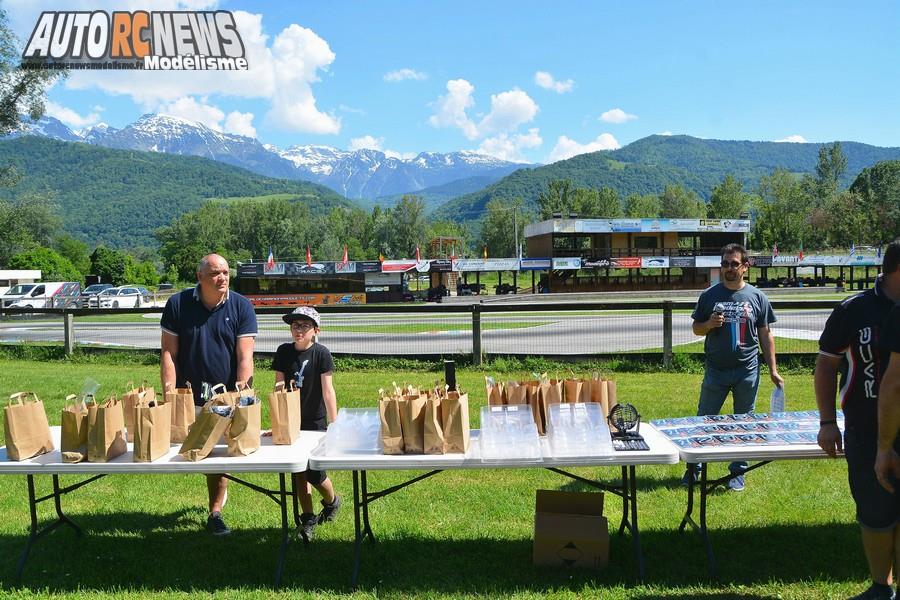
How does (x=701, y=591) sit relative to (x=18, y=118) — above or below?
below

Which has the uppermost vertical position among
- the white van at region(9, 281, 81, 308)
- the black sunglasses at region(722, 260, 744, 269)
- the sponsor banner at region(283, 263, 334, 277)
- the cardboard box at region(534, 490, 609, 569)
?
the sponsor banner at region(283, 263, 334, 277)

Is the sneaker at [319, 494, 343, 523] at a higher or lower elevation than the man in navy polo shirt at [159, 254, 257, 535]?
lower

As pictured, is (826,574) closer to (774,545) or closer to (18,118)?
(774,545)

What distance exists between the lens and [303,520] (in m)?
4.72

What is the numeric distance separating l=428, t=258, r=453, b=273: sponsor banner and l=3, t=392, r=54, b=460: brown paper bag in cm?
4926

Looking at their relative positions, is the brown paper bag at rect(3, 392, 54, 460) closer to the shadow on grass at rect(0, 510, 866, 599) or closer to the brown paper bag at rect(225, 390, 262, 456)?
the shadow on grass at rect(0, 510, 866, 599)

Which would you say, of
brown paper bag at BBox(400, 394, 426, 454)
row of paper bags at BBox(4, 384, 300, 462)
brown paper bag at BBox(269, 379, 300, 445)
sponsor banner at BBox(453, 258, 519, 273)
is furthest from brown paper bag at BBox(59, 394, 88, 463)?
sponsor banner at BBox(453, 258, 519, 273)

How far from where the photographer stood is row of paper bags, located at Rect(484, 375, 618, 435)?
4094mm

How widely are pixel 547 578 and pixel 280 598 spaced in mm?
1492

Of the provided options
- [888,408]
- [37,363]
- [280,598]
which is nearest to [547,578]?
[280,598]

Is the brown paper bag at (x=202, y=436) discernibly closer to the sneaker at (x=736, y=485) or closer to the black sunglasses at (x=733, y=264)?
the black sunglasses at (x=733, y=264)

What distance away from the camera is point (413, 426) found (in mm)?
3766

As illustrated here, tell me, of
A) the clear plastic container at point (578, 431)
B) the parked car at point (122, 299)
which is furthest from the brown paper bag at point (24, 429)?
the parked car at point (122, 299)

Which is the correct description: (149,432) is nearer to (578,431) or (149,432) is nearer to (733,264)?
(578,431)
